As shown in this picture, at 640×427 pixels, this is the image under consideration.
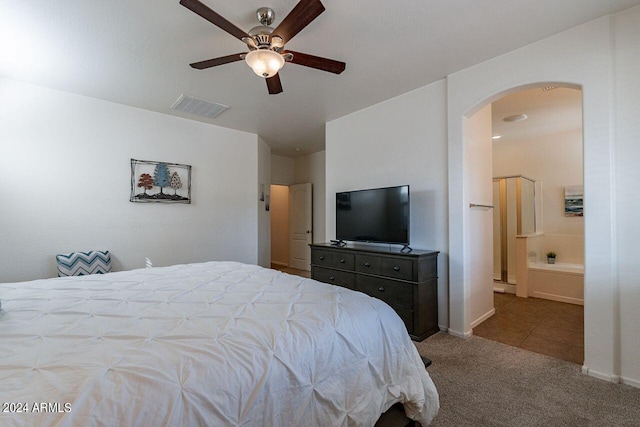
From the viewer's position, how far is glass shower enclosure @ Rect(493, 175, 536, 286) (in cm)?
498

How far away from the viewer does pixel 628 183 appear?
6.85 ft

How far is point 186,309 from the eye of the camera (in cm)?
138

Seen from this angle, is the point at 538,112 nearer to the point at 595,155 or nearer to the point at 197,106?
the point at 595,155

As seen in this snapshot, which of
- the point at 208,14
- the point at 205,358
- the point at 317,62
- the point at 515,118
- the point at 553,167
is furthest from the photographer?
the point at 553,167

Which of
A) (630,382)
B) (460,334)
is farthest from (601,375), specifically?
(460,334)

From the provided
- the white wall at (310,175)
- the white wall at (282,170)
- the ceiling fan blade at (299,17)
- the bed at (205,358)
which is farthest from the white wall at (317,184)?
the bed at (205,358)

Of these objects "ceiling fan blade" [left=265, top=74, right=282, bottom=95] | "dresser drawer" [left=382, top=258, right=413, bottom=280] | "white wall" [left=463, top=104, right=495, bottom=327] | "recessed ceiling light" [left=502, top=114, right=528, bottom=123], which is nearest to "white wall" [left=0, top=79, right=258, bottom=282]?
"ceiling fan blade" [left=265, top=74, right=282, bottom=95]

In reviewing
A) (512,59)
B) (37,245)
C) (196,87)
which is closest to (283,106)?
(196,87)

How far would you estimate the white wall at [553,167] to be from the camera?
4.84 metres

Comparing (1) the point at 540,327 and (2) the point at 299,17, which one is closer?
(2) the point at 299,17

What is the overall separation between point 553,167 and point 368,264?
4.25 metres

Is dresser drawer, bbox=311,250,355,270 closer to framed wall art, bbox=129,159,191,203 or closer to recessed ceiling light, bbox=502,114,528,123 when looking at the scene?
framed wall art, bbox=129,159,191,203

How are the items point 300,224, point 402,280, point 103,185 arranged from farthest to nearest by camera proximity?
point 300,224
point 103,185
point 402,280

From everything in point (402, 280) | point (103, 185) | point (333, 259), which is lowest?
point (402, 280)
